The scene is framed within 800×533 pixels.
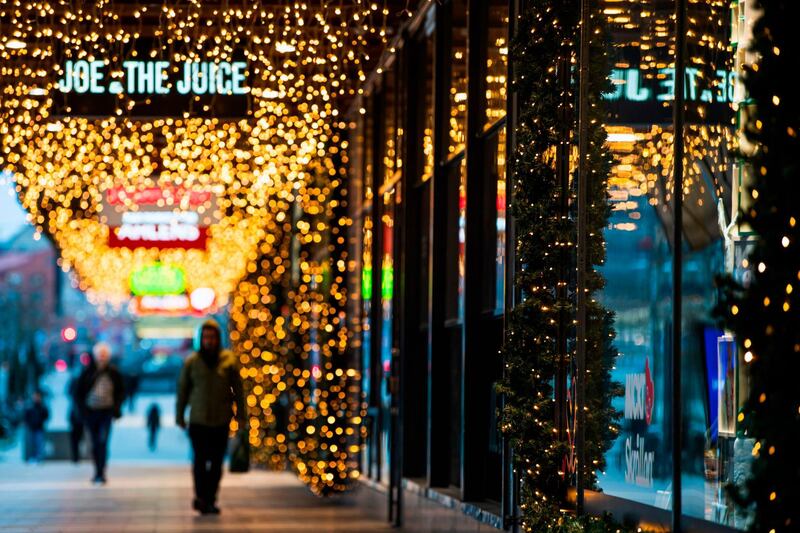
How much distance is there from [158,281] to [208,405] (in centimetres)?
1172

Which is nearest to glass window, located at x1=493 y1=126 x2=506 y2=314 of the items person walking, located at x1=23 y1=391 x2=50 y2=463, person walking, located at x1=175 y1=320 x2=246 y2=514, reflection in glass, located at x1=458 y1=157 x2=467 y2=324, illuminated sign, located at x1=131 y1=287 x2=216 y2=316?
reflection in glass, located at x1=458 y1=157 x2=467 y2=324

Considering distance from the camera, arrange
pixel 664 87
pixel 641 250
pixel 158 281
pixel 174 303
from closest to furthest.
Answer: pixel 664 87, pixel 641 250, pixel 158 281, pixel 174 303

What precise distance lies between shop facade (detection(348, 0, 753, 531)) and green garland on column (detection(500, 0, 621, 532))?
98 mm

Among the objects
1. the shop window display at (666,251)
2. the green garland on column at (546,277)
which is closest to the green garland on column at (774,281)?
the shop window display at (666,251)

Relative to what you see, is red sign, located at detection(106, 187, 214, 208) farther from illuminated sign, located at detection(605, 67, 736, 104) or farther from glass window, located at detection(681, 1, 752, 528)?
glass window, located at detection(681, 1, 752, 528)

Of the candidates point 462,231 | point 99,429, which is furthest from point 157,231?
point 462,231

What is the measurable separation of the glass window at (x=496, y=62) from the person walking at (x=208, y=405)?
438 cm

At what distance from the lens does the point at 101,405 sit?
1858 cm

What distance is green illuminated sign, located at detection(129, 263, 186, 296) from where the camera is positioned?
2498 centimetres

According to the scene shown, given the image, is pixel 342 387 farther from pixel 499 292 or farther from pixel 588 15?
pixel 588 15

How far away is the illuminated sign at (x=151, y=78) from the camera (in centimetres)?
1022

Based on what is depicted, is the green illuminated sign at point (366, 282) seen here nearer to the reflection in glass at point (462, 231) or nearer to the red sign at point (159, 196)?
the red sign at point (159, 196)

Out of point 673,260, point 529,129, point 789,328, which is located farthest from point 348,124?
point 789,328

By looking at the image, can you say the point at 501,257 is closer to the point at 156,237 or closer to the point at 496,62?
the point at 496,62
